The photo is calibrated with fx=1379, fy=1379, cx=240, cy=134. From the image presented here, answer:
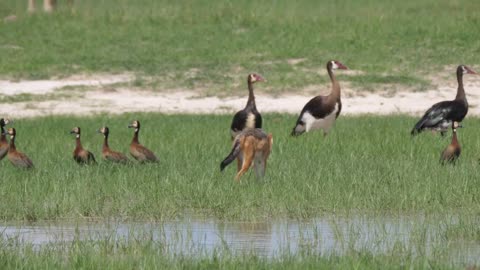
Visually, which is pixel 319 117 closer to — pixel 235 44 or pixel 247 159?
pixel 247 159

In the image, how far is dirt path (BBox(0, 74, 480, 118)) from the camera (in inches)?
837

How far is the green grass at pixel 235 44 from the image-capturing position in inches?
933

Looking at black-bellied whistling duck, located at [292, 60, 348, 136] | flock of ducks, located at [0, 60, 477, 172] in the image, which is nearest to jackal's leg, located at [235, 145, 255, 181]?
flock of ducks, located at [0, 60, 477, 172]

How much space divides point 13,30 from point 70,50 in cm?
207

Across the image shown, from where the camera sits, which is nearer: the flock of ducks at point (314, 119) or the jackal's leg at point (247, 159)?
the jackal's leg at point (247, 159)

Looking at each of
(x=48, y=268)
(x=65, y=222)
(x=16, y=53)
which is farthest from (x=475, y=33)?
(x=48, y=268)

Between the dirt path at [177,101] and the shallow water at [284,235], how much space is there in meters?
10.4

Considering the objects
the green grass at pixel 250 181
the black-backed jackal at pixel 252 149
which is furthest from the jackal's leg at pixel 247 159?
the green grass at pixel 250 181

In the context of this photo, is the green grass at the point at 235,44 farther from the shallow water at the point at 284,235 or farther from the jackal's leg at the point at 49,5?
the shallow water at the point at 284,235

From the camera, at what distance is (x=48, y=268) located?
27.1 feet

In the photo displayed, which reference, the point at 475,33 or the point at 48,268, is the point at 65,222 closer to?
the point at 48,268

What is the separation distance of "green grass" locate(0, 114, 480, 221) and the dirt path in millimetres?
4162

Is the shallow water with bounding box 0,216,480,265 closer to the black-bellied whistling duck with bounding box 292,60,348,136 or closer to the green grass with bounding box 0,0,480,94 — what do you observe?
the black-bellied whistling duck with bounding box 292,60,348,136

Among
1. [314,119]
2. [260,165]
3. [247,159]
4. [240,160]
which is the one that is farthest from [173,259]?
[314,119]
